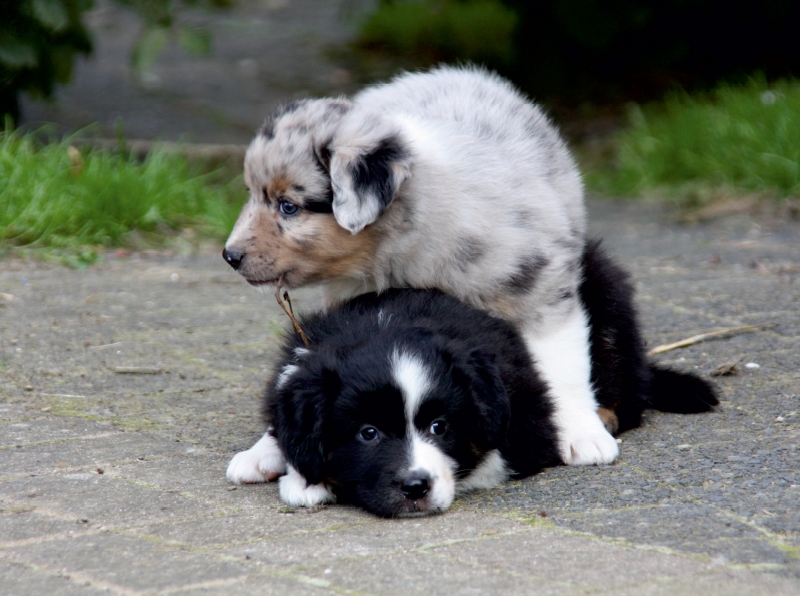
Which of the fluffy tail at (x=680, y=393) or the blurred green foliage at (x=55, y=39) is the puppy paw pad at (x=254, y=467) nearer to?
the fluffy tail at (x=680, y=393)

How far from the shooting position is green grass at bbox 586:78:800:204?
8.22 metres

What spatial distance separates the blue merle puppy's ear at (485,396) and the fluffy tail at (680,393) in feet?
3.27

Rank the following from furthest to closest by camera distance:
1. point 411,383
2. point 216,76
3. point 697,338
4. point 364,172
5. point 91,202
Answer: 1. point 216,76
2. point 91,202
3. point 697,338
4. point 364,172
5. point 411,383

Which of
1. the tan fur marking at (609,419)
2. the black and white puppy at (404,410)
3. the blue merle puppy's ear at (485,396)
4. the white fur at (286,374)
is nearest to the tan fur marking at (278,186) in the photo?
the black and white puppy at (404,410)

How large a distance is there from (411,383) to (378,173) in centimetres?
78

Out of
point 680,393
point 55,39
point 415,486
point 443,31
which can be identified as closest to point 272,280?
point 415,486

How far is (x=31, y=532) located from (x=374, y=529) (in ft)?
2.64

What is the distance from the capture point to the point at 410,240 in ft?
10.6

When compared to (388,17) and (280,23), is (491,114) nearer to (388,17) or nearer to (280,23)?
(388,17)

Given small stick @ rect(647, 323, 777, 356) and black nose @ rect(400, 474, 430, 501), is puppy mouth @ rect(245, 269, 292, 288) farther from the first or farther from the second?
small stick @ rect(647, 323, 777, 356)

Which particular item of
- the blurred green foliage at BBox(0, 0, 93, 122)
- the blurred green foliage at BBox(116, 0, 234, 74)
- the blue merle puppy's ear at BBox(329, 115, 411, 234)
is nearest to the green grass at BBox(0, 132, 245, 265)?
the blurred green foliage at BBox(0, 0, 93, 122)

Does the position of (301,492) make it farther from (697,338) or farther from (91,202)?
(91,202)

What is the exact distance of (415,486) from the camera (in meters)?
2.55

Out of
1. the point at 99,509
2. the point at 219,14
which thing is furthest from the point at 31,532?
the point at 219,14
